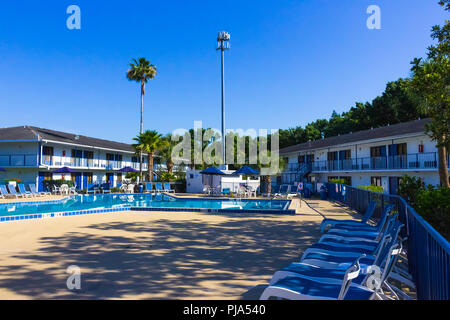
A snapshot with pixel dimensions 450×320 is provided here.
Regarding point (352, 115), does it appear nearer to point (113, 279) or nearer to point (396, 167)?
point (396, 167)

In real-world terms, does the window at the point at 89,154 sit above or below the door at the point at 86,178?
above

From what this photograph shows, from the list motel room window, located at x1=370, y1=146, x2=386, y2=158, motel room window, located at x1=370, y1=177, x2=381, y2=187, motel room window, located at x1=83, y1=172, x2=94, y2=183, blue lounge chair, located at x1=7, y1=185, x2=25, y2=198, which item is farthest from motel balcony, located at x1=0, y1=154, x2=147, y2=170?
motel room window, located at x1=370, y1=146, x2=386, y2=158

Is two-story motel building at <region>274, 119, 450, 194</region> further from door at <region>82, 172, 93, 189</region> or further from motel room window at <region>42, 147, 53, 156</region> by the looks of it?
motel room window at <region>42, 147, 53, 156</region>

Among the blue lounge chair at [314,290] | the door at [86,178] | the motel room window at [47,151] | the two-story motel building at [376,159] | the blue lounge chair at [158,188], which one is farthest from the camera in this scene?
the door at [86,178]

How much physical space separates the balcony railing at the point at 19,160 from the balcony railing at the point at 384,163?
28176 mm

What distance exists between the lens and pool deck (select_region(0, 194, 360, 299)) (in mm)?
4293

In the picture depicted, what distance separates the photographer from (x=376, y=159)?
80.1 ft

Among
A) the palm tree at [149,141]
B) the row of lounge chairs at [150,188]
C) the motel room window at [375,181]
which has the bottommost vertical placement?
the row of lounge chairs at [150,188]

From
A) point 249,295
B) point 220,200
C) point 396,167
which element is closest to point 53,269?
point 249,295

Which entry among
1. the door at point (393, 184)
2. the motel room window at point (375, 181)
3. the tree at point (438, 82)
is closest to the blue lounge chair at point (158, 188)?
the motel room window at point (375, 181)

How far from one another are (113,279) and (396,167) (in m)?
23.1

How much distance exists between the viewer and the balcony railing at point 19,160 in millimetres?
28625

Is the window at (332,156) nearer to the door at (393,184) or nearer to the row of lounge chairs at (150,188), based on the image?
the door at (393,184)

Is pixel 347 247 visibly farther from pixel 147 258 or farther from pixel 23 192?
pixel 23 192
